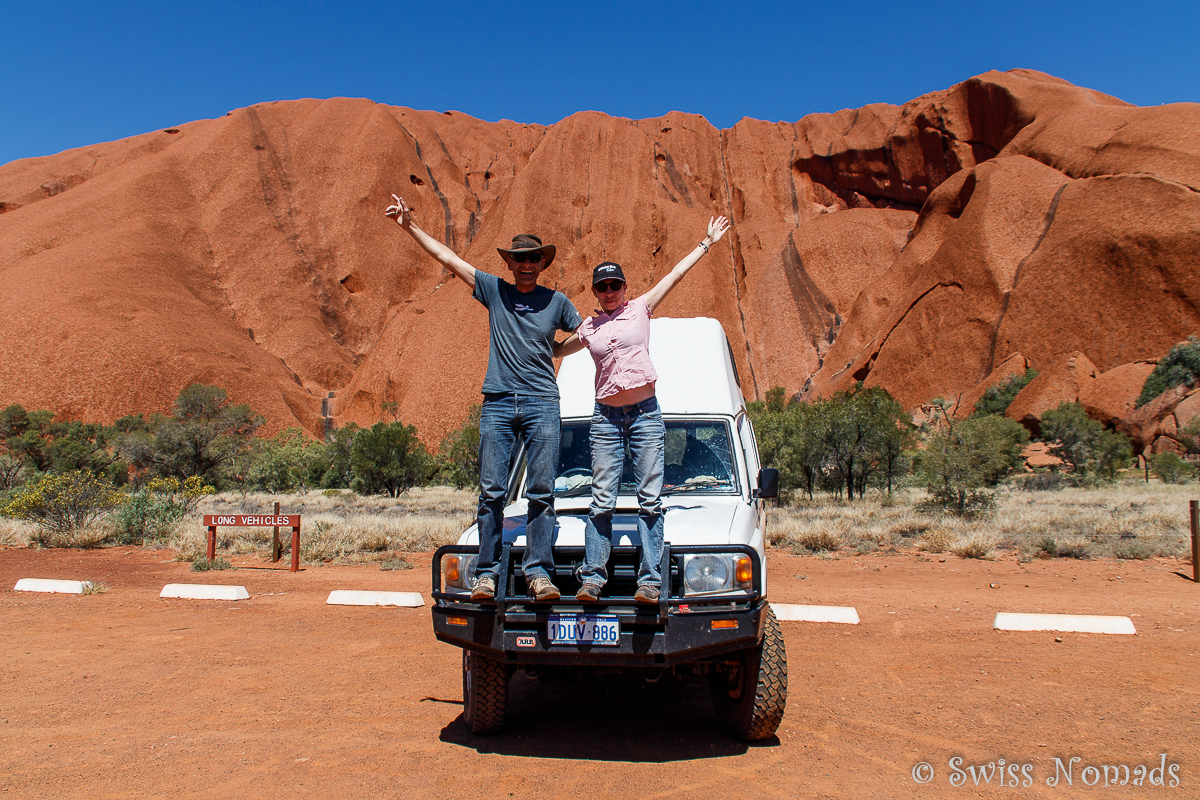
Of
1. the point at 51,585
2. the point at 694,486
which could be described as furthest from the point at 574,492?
the point at 51,585

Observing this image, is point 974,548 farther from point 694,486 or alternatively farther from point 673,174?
point 673,174

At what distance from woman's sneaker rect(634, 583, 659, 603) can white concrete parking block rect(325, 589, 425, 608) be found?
5621mm

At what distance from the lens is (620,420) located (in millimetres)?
4273

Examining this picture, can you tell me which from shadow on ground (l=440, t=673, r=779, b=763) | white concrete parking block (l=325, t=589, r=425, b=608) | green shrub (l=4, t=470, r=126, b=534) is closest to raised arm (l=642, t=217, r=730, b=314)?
shadow on ground (l=440, t=673, r=779, b=763)

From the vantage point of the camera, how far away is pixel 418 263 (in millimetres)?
64812

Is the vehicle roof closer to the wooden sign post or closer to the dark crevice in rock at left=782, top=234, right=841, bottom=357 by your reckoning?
the wooden sign post

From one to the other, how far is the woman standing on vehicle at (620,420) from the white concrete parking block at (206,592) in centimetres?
669

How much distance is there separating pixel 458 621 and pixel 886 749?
2546mm

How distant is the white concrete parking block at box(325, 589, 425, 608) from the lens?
28.2 ft

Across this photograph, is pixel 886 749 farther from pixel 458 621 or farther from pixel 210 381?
pixel 210 381

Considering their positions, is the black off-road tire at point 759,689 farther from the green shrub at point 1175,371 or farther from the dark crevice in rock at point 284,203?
the dark crevice in rock at point 284,203

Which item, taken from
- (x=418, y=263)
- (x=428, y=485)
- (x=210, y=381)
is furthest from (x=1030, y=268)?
(x=210, y=381)

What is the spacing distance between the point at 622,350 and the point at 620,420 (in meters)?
0.42

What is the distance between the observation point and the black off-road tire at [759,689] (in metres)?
4.02
